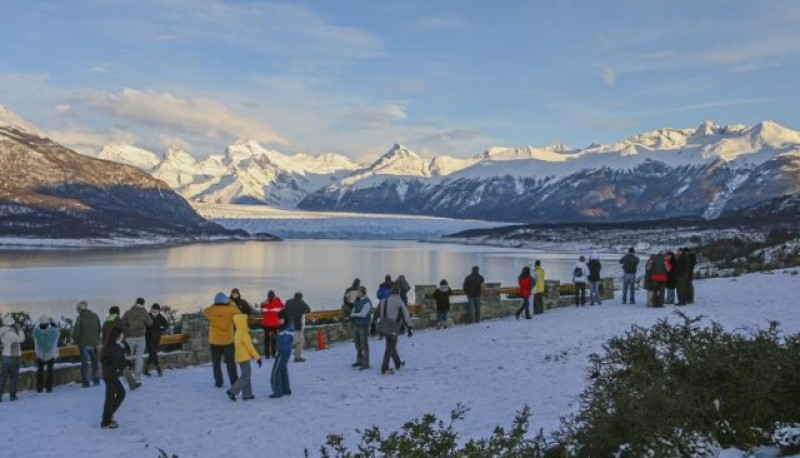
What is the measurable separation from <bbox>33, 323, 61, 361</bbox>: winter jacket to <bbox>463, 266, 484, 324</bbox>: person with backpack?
11207 millimetres

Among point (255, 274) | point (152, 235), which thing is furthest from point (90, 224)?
point (255, 274)

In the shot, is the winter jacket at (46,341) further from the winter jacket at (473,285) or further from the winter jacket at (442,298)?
the winter jacket at (473,285)

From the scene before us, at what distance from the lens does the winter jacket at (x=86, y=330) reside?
46.0 ft

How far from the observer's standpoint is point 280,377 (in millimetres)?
12961

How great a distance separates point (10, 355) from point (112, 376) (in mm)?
3172

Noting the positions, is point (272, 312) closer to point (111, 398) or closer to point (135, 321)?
point (135, 321)

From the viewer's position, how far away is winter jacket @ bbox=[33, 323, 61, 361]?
537 inches

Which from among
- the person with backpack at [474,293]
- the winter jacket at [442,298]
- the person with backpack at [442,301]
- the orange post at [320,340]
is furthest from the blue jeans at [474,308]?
the orange post at [320,340]

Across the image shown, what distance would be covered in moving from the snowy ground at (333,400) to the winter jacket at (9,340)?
36.5 inches

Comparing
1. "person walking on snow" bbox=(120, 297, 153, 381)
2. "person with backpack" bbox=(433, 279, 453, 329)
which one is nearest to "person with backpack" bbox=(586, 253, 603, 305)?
"person with backpack" bbox=(433, 279, 453, 329)

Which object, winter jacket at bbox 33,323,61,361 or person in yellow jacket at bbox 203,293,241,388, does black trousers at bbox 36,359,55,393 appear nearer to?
winter jacket at bbox 33,323,61,361

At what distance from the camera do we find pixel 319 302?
45.5 metres

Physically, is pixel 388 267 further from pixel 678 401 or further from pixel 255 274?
pixel 678 401

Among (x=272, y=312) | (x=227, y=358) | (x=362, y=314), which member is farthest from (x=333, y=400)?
(x=272, y=312)
